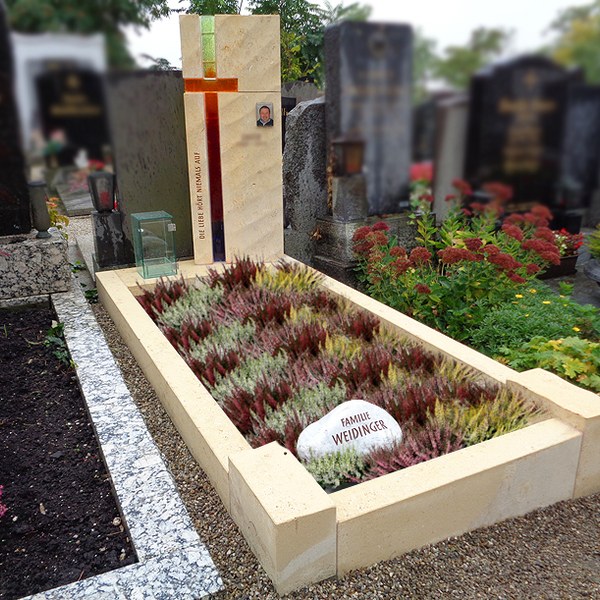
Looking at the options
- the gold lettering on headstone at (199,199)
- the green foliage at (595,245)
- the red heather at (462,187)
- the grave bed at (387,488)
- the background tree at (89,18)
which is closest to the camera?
the grave bed at (387,488)

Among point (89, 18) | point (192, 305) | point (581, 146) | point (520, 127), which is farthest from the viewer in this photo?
point (89, 18)

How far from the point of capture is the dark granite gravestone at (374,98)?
5590mm

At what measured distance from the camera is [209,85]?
4.98 meters

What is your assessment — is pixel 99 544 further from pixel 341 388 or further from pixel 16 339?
pixel 16 339

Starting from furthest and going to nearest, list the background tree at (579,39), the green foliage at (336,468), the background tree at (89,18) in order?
the background tree at (89,18), the background tree at (579,39), the green foliage at (336,468)

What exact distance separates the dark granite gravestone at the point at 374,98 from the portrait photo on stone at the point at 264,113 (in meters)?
0.78

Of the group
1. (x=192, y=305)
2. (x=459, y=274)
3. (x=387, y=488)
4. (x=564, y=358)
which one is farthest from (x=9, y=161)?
(x=564, y=358)

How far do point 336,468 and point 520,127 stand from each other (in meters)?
5.46

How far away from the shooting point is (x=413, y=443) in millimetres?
2553

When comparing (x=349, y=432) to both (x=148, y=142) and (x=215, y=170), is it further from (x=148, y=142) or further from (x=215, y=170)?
(x=148, y=142)

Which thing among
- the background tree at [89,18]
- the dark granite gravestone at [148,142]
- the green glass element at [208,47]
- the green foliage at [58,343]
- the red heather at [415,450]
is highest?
the background tree at [89,18]

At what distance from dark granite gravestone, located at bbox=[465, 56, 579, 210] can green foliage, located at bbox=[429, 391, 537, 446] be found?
176 inches

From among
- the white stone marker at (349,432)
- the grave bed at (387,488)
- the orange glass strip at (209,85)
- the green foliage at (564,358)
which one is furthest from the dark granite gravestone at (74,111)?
the white stone marker at (349,432)

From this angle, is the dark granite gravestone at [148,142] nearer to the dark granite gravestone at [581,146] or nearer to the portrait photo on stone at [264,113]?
the portrait photo on stone at [264,113]
